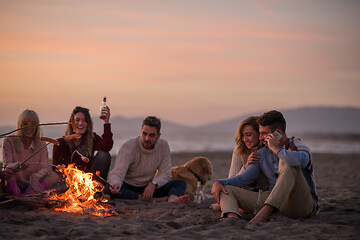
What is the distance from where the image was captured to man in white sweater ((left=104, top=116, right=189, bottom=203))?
5.71 metres

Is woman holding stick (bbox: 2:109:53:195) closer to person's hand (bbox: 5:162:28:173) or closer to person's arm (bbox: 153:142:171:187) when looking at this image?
person's hand (bbox: 5:162:28:173)

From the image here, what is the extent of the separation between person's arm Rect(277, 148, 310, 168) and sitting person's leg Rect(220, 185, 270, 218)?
0.81m

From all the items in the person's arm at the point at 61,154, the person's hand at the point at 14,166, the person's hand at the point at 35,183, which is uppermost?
the person's arm at the point at 61,154

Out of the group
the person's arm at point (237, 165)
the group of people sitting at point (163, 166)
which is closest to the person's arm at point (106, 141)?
the group of people sitting at point (163, 166)

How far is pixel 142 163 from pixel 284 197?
8.67 ft

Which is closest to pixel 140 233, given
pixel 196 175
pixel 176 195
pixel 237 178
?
pixel 237 178

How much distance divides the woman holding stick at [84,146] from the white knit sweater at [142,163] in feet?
0.81

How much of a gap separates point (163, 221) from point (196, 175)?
2.37 metres

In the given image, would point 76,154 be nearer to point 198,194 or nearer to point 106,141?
point 106,141

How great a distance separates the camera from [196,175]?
6.56 meters

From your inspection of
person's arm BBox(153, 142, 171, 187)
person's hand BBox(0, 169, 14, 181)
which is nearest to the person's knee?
person's arm BBox(153, 142, 171, 187)

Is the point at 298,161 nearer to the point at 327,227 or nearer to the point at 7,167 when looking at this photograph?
the point at 327,227

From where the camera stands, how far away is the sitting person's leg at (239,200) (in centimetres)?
429

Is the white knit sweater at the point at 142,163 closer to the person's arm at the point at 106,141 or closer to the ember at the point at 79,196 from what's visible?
the person's arm at the point at 106,141
